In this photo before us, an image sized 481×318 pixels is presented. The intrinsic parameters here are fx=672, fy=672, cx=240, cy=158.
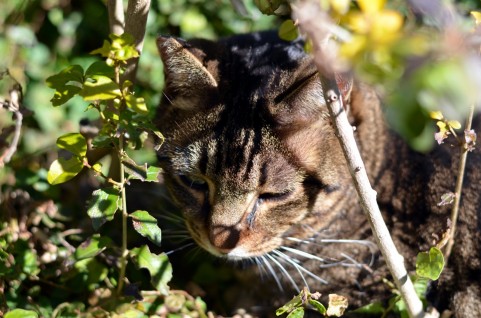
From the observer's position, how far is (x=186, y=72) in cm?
240

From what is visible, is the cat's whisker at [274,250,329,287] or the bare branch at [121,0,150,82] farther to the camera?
the cat's whisker at [274,250,329,287]

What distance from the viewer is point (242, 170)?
7.65ft

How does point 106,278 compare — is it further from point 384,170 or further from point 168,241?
point 384,170

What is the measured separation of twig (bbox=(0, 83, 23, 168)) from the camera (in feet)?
8.00

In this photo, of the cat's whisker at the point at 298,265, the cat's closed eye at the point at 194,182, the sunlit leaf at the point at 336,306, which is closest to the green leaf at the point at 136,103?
the cat's closed eye at the point at 194,182

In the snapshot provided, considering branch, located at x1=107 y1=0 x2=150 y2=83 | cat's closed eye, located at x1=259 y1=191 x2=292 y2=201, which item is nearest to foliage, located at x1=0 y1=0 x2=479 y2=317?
branch, located at x1=107 y1=0 x2=150 y2=83

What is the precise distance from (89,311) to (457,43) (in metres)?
1.82

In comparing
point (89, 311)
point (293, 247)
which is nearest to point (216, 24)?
point (293, 247)

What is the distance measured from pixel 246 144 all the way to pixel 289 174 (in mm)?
205

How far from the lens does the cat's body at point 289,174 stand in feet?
7.72

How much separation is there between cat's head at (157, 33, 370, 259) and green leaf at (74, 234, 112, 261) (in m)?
0.41

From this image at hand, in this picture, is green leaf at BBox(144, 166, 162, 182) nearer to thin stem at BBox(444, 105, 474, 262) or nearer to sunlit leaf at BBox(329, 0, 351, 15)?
thin stem at BBox(444, 105, 474, 262)

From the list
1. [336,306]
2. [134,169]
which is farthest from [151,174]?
[336,306]

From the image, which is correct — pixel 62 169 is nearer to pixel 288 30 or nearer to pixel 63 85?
pixel 63 85
